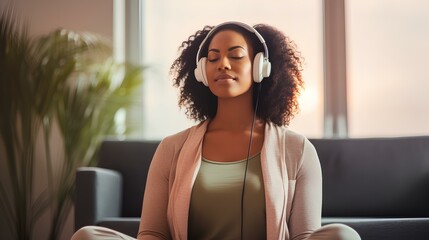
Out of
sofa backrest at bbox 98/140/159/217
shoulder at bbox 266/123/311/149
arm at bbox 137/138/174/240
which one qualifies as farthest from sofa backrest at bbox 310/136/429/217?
arm at bbox 137/138/174/240

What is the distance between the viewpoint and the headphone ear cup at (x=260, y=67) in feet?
5.82

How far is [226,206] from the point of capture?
1648 millimetres

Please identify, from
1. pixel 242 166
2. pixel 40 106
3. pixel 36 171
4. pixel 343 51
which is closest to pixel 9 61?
pixel 40 106

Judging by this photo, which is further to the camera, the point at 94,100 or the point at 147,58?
the point at 147,58

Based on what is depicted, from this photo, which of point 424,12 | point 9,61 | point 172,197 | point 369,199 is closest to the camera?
point 172,197

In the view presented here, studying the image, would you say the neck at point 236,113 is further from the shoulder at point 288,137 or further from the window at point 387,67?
the window at point 387,67

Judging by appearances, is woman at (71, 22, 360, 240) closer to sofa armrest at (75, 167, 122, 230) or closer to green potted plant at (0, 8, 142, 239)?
sofa armrest at (75, 167, 122, 230)

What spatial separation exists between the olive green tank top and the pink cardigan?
0.03 meters

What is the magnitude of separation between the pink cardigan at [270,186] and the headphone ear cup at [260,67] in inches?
5.5

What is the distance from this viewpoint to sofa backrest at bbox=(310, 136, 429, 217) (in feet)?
9.98

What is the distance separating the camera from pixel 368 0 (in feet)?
12.5

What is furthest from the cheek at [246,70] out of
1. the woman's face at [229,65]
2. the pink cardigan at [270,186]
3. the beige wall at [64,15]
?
the beige wall at [64,15]

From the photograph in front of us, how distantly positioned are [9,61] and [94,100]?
0.46m

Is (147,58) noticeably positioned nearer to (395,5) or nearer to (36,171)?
(36,171)
